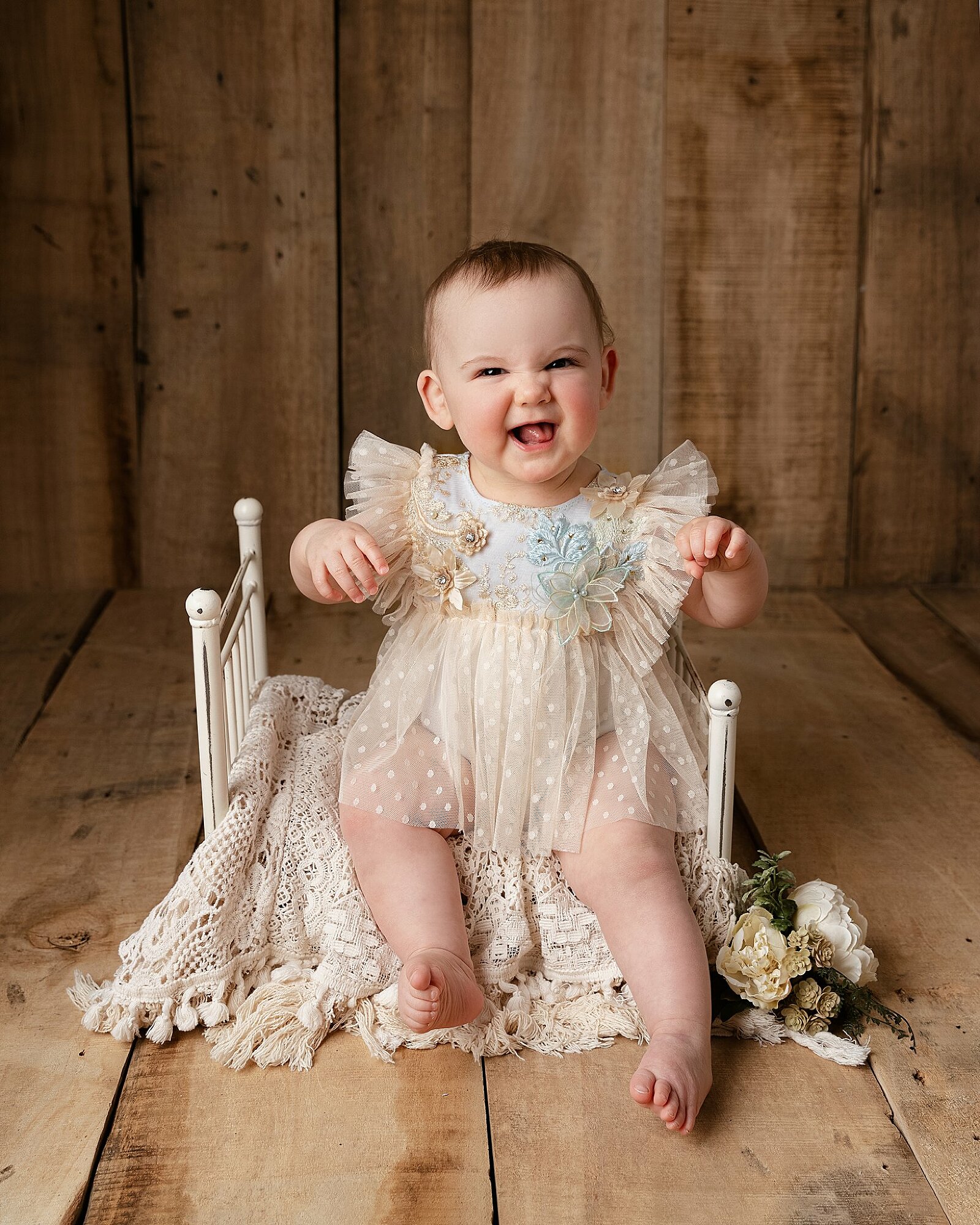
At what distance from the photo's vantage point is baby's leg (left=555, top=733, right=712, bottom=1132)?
109 cm

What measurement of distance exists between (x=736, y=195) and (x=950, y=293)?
0.46m

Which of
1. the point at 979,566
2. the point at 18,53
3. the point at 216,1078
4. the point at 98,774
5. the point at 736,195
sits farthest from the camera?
the point at 979,566

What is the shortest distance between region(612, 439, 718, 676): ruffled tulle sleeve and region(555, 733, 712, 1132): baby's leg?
109 millimetres

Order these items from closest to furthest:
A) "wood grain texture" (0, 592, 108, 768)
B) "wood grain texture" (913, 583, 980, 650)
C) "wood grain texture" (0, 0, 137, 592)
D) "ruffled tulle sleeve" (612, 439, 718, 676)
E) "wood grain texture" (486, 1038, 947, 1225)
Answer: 1. "wood grain texture" (486, 1038, 947, 1225)
2. "ruffled tulle sleeve" (612, 439, 718, 676)
3. "wood grain texture" (0, 592, 108, 768)
4. "wood grain texture" (0, 0, 137, 592)
5. "wood grain texture" (913, 583, 980, 650)

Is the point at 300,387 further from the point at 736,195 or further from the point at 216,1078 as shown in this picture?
the point at 216,1078

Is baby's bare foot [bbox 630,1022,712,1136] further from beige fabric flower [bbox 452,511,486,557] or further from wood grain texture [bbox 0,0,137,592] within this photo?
wood grain texture [bbox 0,0,137,592]

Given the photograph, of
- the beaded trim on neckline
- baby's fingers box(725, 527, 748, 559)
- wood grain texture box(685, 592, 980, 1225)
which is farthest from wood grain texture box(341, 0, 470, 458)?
baby's fingers box(725, 527, 748, 559)

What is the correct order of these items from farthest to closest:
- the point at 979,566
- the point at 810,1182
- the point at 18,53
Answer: the point at 979,566 < the point at 18,53 < the point at 810,1182

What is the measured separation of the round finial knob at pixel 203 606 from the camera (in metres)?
1.28

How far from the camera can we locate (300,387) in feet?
8.05

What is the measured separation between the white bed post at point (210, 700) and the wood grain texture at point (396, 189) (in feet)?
3.83

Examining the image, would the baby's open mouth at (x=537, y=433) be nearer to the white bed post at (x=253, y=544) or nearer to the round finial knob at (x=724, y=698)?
the round finial knob at (x=724, y=698)

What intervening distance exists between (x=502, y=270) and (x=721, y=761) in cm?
53

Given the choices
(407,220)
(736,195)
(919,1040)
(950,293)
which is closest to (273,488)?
(407,220)
